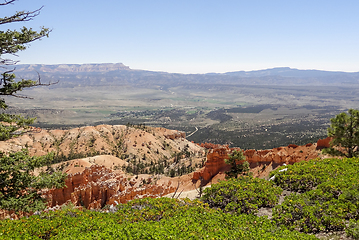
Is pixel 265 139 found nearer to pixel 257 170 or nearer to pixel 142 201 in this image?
pixel 257 170

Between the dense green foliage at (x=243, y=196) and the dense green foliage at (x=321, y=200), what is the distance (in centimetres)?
137

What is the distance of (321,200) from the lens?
14188 millimetres

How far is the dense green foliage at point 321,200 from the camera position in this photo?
1198 cm

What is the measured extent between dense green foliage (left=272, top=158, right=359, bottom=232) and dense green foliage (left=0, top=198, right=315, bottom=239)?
1.55m

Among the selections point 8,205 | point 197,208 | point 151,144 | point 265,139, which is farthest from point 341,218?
point 265,139

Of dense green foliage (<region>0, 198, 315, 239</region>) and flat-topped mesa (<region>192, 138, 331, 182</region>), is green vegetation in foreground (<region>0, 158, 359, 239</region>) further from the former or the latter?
flat-topped mesa (<region>192, 138, 331, 182</region>)

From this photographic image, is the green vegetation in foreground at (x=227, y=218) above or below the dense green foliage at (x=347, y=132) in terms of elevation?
below

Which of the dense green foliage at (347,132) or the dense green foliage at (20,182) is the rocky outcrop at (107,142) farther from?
the dense green foliage at (20,182)

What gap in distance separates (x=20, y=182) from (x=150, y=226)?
931cm

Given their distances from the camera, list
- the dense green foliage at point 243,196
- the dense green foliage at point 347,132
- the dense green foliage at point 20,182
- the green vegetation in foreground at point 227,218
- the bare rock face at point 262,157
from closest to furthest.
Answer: the green vegetation in foreground at point 227,218
the dense green foliage at point 20,182
the dense green foliage at point 243,196
the dense green foliage at point 347,132
the bare rock face at point 262,157

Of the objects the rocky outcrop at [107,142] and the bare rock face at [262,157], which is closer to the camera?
the bare rock face at [262,157]

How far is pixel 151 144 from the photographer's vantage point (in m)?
98.8

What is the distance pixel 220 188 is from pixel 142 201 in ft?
19.1

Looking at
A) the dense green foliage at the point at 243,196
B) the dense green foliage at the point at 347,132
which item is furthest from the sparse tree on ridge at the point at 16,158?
the dense green foliage at the point at 347,132
